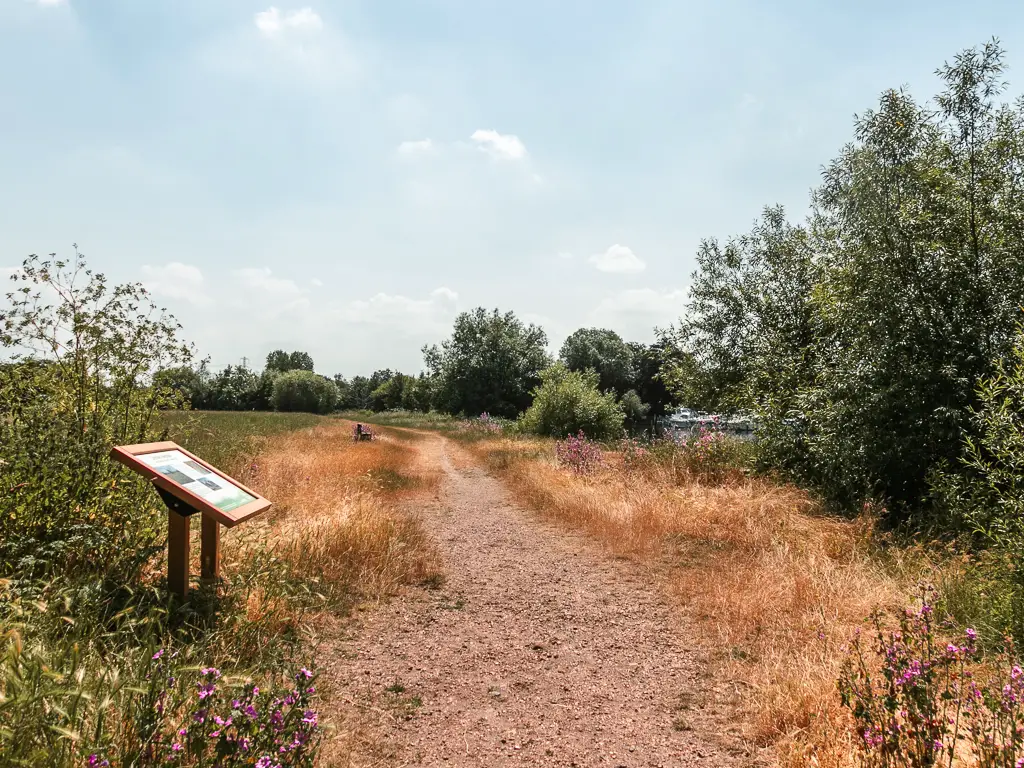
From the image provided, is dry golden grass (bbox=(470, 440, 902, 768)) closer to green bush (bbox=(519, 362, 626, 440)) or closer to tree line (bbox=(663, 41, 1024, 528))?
tree line (bbox=(663, 41, 1024, 528))

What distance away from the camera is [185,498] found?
3.91 m

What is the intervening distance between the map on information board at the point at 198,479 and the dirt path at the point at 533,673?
56.6 inches

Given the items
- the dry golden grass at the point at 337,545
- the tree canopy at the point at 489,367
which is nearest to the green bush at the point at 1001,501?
the dry golden grass at the point at 337,545

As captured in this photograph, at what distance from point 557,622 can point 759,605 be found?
182 cm

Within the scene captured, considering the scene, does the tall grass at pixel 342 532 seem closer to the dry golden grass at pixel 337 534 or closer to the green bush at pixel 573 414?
the dry golden grass at pixel 337 534

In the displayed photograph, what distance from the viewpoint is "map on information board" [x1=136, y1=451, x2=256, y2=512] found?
403cm

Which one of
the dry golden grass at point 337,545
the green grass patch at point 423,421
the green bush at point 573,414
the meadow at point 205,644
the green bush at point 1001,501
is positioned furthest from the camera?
the green grass patch at point 423,421

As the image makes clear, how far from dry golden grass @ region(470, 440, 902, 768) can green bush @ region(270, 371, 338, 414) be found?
68.8 meters

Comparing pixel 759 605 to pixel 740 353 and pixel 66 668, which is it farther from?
pixel 740 353

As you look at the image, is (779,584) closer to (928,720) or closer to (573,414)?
(928,720)

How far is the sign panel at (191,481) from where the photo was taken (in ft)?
12.8

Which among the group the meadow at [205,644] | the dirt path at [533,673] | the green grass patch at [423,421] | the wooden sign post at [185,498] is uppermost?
the wooden sign post at [185,498]

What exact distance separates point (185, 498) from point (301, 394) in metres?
75.1

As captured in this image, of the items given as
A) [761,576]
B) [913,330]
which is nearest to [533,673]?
[761,576]
